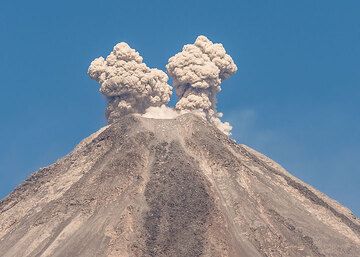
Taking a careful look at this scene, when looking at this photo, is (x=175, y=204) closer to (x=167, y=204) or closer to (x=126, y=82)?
(x=167, y=204)

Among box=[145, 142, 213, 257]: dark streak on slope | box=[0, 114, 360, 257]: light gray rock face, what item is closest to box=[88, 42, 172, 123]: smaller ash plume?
box=[0, 114, 360, 257]: light gray rock face

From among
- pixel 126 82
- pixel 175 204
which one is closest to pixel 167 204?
pixel 175 204

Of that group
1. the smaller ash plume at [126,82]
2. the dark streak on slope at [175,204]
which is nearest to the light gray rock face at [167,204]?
the dark streak on slope at [175,204]

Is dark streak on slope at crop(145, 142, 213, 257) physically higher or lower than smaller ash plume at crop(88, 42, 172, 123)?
lower

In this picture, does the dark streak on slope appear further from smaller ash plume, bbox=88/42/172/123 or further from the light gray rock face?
smaller ash plume, bbox=88/42/172/123

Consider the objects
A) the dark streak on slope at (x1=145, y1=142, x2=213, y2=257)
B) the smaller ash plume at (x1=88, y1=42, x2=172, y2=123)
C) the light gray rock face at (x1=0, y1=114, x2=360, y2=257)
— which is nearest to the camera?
the dark streak on slope at (x1=145, y1=142, x2=213, y2=257)

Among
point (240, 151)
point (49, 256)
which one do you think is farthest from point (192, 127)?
point (49, 256)
